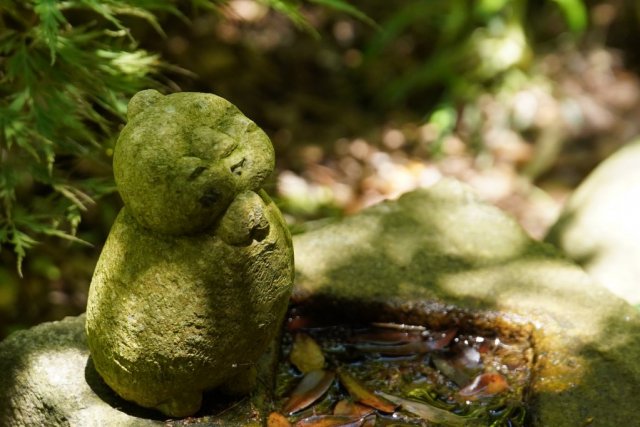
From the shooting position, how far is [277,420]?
2.15 meters

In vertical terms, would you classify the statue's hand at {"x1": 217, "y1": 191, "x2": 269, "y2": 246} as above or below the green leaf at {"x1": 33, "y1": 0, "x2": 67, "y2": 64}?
below

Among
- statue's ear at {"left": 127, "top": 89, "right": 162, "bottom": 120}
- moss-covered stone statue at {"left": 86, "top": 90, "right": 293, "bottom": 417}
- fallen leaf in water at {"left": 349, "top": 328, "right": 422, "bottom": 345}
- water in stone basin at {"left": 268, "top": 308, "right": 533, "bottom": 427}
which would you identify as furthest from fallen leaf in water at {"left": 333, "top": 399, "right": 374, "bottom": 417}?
statue's ear at {"left": 127, "top": 89, "right": 162, "bottom": 120}

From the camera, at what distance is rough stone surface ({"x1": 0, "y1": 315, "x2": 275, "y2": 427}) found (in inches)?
80.5

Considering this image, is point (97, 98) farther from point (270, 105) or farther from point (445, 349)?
point (270, 105)

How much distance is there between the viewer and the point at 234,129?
183 cm

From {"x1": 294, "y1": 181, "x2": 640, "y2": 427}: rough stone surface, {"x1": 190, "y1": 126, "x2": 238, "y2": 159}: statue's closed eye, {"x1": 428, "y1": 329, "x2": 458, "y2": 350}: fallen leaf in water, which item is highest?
{"x1": 190, "y1": 126, "x2": 238, "y2": 159}: statue's closed eye

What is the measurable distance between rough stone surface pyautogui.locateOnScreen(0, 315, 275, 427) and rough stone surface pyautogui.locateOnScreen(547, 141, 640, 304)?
1.60 meters

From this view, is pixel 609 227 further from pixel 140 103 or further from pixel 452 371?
pixel 140 103

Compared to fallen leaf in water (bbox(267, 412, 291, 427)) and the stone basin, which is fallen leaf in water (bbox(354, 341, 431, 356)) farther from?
fallen leaf in water (bbox(267, 412, 291, 427))

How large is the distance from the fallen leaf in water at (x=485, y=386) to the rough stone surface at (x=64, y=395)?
0.58 metres

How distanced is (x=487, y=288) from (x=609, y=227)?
0.97 meters

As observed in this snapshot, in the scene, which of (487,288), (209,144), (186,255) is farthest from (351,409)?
(209,144)

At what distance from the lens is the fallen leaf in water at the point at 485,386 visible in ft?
7.63

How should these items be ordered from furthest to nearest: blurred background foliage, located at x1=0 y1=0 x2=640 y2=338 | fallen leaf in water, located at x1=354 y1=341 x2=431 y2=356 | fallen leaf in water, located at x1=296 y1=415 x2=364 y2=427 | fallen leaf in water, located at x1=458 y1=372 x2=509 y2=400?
blurred background foliage, located at x1=0 y1=0 x2=640 y2=338 < fallen leaf in water, located at x1=354 y1=341 x2=431 y2=356 < fallen leaf in water, located at x1=458 y1=372 x2=509 y2=400 < fallen leaf in water, located at x1=296 y1=415 x2=364 y2=427
